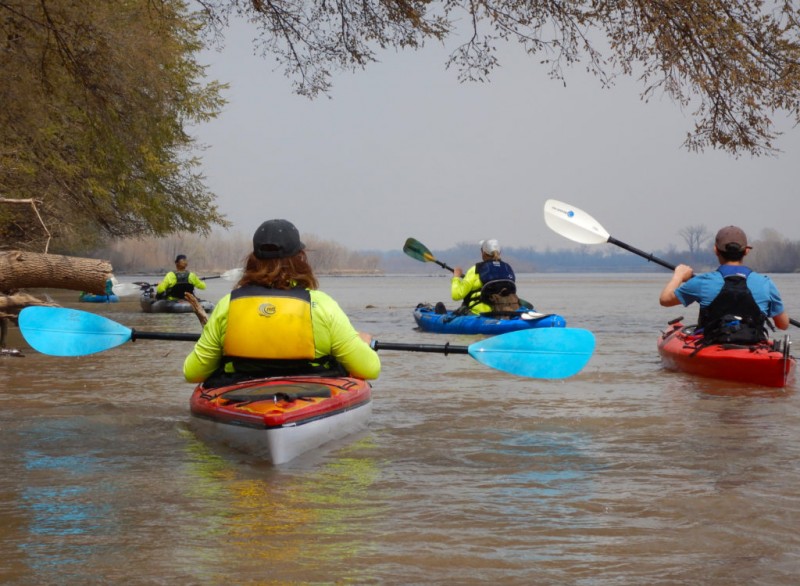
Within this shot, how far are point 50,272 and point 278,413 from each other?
7430mm

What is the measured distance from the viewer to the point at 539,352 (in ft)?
25.0

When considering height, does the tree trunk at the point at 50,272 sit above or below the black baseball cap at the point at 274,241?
below

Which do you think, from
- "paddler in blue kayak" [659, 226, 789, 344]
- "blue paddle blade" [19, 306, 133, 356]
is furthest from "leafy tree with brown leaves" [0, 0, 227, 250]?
"paddler in blue kayak" [659, 226, 789, 344]

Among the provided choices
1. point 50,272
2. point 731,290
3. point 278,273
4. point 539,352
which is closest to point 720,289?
point 731,290

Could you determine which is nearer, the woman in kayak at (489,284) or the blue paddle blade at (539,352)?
the blue paddle blade at (539,352)

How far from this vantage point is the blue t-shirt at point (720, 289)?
9273 millimetres

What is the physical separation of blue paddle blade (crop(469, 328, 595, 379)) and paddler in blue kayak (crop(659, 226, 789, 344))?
5.83ft

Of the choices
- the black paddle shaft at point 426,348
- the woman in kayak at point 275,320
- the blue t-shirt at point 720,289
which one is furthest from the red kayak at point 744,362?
the woman in kayak at point 275,320

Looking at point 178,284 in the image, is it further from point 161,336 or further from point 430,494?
point 430,494

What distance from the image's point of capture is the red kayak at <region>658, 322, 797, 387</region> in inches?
369

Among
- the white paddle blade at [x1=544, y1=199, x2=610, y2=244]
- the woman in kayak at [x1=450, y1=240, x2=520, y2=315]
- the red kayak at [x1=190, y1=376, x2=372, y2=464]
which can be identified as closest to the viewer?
the red kayak at [x1=190, y1=376, x2=372, y2=464]

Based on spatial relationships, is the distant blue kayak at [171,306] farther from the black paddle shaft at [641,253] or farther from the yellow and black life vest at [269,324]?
the yellow and black life vest at [269,324]

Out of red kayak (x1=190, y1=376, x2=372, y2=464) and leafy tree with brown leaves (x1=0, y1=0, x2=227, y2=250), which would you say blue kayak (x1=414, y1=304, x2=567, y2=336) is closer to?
leafy tree with brown leaves (x1=0, y1=0, x2=227, y2=250)

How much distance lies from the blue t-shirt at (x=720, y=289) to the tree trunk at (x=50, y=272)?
681cm
